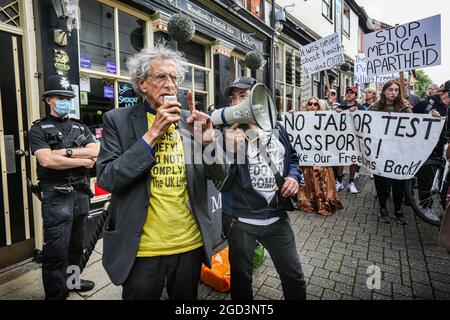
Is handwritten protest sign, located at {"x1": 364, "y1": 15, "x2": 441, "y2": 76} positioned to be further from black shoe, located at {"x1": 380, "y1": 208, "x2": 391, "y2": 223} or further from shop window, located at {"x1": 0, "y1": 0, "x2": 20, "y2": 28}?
shop window, located at {"x1": 0, "y1": 0, "x2": 20, "y2": 28}

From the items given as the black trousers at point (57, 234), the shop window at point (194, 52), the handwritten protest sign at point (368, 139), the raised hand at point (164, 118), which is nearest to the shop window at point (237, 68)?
the shop window at point (194, 52)

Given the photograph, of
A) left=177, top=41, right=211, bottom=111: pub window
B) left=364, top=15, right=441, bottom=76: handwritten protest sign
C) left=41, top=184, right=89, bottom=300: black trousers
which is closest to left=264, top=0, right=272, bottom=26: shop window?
left=177, top=41, right=211, bottom=111: pub window

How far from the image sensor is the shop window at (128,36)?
180 inches

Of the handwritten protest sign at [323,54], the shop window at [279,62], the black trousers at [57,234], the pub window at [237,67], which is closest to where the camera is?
the black trousers at [57,234]

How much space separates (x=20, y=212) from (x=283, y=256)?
3.15 meters

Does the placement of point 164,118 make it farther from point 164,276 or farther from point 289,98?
point 289,98

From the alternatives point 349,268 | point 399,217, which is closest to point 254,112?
point 349,268

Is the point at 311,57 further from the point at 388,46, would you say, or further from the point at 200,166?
the point at 200,166

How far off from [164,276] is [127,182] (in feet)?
2.02

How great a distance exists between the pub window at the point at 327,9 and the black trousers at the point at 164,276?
14899 mm

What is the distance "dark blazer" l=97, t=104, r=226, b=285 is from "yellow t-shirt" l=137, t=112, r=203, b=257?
0.15ft

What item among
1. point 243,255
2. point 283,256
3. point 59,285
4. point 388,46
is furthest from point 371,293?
point 388,46

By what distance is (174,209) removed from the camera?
1628mm

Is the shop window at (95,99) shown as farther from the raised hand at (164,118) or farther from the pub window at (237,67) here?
the pub window at (237,67)
